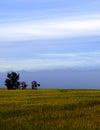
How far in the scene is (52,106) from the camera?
2988 cm

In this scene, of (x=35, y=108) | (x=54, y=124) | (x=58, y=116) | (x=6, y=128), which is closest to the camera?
(x=6, y=128)

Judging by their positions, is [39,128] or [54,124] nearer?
[39,128]

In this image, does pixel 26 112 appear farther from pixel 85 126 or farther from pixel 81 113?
pixel 85 126

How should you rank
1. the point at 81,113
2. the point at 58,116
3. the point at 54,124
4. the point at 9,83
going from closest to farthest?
1. the point at 54,124
2. the point at 58,116
3. the point at 81,113
4. the point at 9,83

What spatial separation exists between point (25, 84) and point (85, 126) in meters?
80.4

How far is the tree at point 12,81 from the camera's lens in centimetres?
9344

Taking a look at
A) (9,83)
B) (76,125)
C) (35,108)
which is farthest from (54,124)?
(9,83)

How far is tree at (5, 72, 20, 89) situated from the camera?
93.4 metres

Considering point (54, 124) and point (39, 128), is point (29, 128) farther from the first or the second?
point (54, 124)

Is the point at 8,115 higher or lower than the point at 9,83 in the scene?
lower

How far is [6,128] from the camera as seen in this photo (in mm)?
18406

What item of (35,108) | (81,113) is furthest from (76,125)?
(35,108)

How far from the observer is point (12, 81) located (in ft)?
310

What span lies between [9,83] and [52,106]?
214 ft
